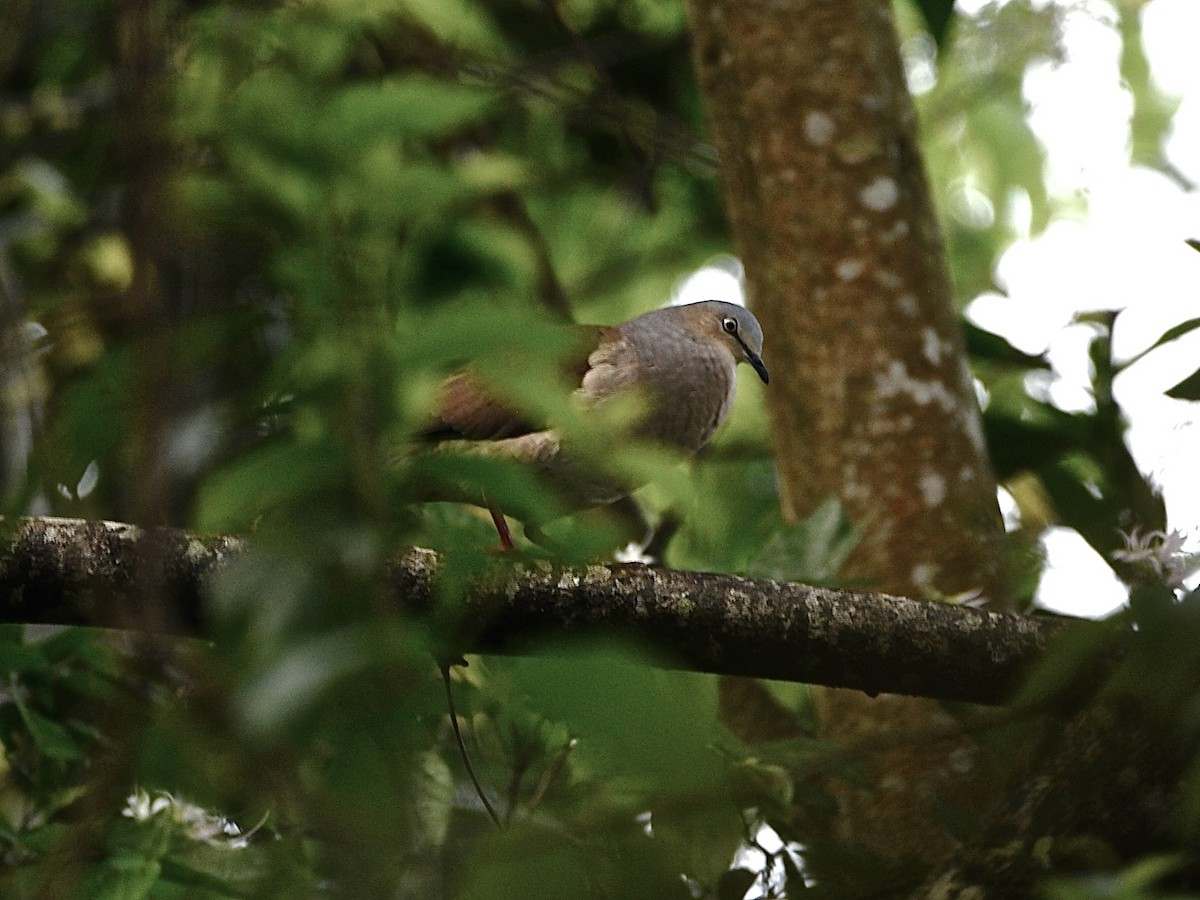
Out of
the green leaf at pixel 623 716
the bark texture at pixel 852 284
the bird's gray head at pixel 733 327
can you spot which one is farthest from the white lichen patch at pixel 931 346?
the green leaf at pixel 623 716

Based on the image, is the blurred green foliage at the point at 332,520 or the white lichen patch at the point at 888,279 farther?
the white lichen patch at the point at 888,279

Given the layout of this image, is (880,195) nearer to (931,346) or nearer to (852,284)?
(852,284)

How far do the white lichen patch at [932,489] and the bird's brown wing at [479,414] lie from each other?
2.78 feet

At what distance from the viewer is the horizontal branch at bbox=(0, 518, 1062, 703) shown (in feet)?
7.35

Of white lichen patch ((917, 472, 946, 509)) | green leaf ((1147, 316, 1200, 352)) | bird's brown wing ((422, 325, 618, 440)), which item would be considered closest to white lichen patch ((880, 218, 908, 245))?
white lichen patch ((917, 472, 946, 509))

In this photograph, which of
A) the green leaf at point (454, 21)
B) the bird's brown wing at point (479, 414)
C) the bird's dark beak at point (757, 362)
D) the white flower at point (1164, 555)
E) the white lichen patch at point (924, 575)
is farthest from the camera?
the green leaf at point (454, 21)

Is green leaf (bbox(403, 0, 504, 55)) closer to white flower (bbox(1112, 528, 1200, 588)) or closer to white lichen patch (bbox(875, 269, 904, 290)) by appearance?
white lichen patch (bbox(875, 269, 904, 290))

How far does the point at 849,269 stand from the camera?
3.70 meters

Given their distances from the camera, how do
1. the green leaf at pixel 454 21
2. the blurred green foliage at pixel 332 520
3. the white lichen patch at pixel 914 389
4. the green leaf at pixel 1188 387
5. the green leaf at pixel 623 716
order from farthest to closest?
1. the green leaf at pixel 454 21
2. the white lichen patch at pixel 914 389
3. the green leaf at pixel 1188 387
4. the blurred green foliage at pixel 332 520
5. the green leaf at pixel 623 716

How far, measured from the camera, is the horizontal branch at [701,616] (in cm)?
224

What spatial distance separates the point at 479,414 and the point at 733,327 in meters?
1.04

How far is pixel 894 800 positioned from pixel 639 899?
2084mm

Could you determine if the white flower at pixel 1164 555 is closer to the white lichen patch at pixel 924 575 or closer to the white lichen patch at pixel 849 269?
the white lichen patch at pixel 924 575

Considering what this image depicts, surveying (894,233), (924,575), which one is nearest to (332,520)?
(924,575)
